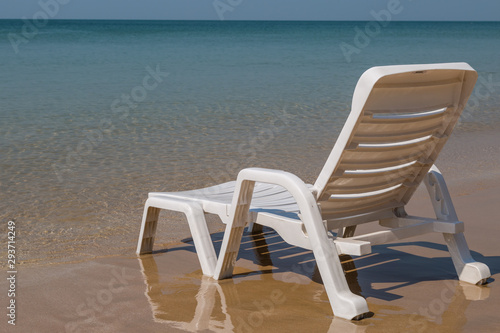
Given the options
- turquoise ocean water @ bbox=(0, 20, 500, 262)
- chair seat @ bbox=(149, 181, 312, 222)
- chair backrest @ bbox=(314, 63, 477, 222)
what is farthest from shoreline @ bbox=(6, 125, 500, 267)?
chair backrest @ bbox=(314, 63, 477, 222)

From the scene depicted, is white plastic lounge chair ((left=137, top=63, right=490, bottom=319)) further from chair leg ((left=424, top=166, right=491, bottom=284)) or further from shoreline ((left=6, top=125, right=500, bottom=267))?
shoreline ((left=6, top=125, right=500, bottom=267))

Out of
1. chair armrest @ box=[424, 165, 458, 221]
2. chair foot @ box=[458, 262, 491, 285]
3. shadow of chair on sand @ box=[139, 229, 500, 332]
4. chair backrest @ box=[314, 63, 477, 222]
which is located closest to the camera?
chair backrest @ box=[314, 63, 477, 222]

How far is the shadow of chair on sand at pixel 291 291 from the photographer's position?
356cm

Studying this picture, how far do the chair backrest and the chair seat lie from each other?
14.0 inches

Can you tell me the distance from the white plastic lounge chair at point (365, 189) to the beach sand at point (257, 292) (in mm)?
190

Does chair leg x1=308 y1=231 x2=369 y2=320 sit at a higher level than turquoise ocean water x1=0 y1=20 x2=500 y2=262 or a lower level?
higher

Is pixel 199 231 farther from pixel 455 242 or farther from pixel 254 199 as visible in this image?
pixel 455 242

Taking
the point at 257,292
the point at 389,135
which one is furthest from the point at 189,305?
the point at 389,135

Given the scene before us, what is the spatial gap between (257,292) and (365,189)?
90 centimetres

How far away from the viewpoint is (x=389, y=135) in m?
3.73

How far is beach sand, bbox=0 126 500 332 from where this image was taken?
353 centimetres

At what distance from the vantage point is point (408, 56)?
31.8 m

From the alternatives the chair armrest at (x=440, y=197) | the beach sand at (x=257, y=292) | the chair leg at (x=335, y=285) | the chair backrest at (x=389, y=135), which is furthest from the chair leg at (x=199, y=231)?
the chair armrest at (x=440, y=197)

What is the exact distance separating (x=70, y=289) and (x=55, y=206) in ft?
8.71
